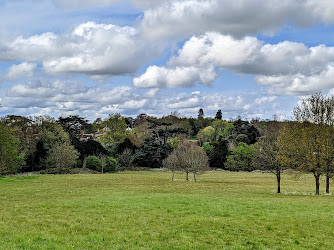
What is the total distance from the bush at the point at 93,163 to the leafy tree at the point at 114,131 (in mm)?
15755

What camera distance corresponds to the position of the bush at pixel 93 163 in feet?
240

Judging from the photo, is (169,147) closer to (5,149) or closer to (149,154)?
(149,154)

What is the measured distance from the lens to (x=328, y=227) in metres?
13.6

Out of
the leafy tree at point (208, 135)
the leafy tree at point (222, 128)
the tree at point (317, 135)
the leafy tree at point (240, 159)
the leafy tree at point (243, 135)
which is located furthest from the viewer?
the leafy tree at point (208, 135)

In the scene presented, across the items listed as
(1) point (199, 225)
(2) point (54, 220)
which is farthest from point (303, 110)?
(2) point (54, 220)

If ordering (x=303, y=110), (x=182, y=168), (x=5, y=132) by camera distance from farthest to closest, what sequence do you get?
(x=182, y=168) < (x=5, y=132) < (x=303, y=110)

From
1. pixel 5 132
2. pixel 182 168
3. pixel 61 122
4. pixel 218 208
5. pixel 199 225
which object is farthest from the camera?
pixel 61 122

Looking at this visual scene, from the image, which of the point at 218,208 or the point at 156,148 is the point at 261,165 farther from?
the point at 156,148

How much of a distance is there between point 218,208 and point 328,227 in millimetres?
6074

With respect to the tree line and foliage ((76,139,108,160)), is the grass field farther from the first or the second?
foliage ((76,139,108,160))

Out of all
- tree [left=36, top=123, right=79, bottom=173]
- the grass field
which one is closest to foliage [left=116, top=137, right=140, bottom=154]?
tree [left=36, top=123, right=79, bottom=173]

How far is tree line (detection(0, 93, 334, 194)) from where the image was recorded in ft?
103

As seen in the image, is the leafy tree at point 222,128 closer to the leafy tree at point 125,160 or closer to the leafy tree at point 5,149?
the leafy tree at point 125,160

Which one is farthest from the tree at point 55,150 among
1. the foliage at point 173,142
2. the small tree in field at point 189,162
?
the foliage at point 173,142
